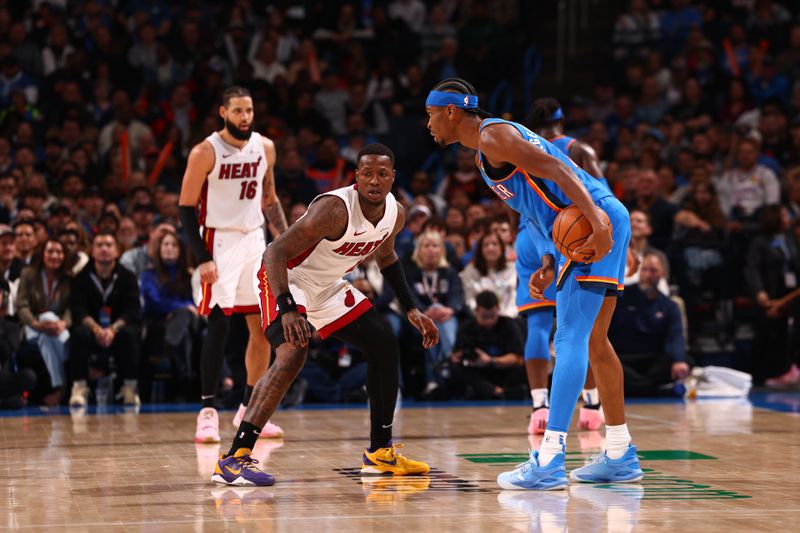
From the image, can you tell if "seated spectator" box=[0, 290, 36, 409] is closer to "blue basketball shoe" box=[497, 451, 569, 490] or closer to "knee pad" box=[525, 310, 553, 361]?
"knee pad" box=[525, 310, 553, 361]

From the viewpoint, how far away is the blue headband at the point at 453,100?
5.72m

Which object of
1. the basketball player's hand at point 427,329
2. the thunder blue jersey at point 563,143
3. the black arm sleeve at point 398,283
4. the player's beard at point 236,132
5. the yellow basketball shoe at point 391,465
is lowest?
the yellow basketball shoe at point 391,465

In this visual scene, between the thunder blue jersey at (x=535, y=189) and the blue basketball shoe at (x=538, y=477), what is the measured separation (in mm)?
1063

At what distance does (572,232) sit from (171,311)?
229 inches

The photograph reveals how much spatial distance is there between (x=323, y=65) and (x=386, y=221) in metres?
10.5

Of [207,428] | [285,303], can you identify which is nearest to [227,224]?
[207,428]

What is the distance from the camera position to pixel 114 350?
33.8 ft

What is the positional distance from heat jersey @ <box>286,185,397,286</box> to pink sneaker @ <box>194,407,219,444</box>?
1808 mm

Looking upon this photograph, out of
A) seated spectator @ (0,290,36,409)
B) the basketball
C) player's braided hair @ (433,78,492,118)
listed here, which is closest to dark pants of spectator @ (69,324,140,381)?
seated spectator @ (0,290,36,409)

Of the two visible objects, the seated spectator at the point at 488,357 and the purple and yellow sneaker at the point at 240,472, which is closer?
the purple and yellow sneaker at the point at 240,472

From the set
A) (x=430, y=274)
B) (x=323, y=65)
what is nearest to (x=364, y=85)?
(x=323, y=65)

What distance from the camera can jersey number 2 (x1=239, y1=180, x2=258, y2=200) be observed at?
25.3 ft

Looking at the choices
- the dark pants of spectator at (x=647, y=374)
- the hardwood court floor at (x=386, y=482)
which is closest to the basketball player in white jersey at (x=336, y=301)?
the hardwood court floor at (x=386, y=482)

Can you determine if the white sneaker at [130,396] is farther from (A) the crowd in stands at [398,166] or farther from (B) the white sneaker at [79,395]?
(B) the white sneaker at [79,395]
